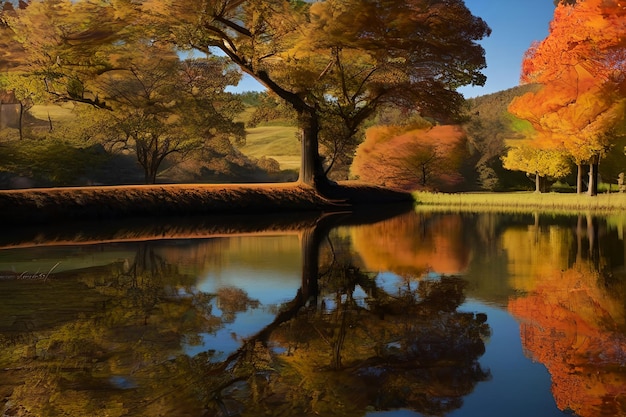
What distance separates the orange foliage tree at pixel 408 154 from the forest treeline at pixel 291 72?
1.48m

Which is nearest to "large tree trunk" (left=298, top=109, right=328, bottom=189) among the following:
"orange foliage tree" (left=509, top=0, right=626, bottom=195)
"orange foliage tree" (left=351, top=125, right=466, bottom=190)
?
"orange foliage tree" (left=509, top=0, right=626, bottom=195)

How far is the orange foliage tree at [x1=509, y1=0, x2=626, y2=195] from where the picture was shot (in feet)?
97.4

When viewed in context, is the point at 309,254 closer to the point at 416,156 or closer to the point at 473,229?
the point at 473,229

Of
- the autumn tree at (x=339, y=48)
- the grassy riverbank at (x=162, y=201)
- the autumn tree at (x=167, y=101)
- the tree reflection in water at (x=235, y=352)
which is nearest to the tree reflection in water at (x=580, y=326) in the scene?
the tree reflection in water at (x=235, y=352)

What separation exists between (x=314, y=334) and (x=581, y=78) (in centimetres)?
3056

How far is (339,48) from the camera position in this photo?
30391 millimetres

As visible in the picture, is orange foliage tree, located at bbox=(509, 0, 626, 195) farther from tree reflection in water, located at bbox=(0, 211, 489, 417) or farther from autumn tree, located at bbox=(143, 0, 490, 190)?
tree reflection in water, located at bbox=(0, 211, 489, 417)

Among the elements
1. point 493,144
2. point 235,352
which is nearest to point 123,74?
point 493,144

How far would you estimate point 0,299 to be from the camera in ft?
26.3

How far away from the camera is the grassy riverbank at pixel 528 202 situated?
29.2 m

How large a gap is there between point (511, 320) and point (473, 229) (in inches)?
501

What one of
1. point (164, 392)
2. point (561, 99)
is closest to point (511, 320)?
point (164, 392)

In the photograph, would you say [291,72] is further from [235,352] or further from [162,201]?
[235,352]

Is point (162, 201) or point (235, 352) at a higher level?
point (162, 201)
